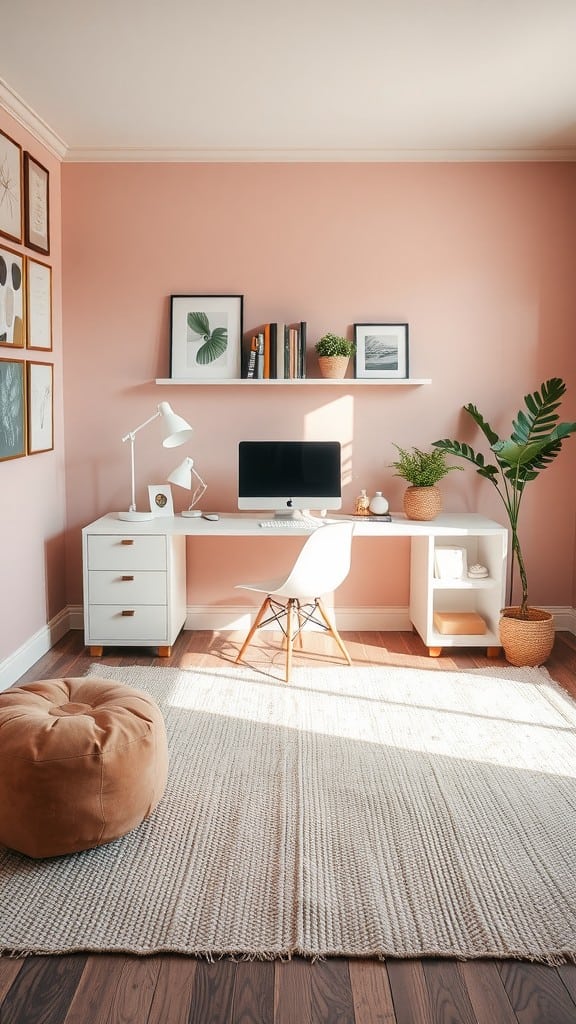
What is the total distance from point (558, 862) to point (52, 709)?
1521 mm

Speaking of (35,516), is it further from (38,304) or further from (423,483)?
(423,483)

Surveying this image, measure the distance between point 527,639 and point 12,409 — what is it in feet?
8.46

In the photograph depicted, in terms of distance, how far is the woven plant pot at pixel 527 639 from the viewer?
4.00 metres

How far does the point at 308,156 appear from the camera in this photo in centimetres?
433

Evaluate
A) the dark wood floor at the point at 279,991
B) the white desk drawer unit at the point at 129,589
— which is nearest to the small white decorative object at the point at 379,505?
the white desk drawer unit at the point at 129,589

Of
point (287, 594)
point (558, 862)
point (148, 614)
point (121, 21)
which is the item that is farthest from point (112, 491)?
point (558, 862)

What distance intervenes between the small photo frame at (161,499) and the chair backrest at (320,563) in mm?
842

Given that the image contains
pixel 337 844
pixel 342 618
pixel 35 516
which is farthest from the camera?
pixel 342 618

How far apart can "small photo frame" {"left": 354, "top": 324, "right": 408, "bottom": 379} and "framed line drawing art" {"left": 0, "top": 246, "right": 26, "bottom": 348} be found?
1.69m

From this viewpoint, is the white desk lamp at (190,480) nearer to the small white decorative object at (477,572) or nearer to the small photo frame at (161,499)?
the small photo frame at (161,499)

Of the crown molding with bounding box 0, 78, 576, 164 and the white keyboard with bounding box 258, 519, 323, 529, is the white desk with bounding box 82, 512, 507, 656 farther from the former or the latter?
the crown molding with bounding box 0, 78, 576, 164

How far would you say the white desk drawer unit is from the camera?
13.2 feet

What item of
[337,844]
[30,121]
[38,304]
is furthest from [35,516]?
[337,844]

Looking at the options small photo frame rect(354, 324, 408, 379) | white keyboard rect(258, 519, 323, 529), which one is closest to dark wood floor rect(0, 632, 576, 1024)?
white keyboard rect(258, 519, 323, 529)
